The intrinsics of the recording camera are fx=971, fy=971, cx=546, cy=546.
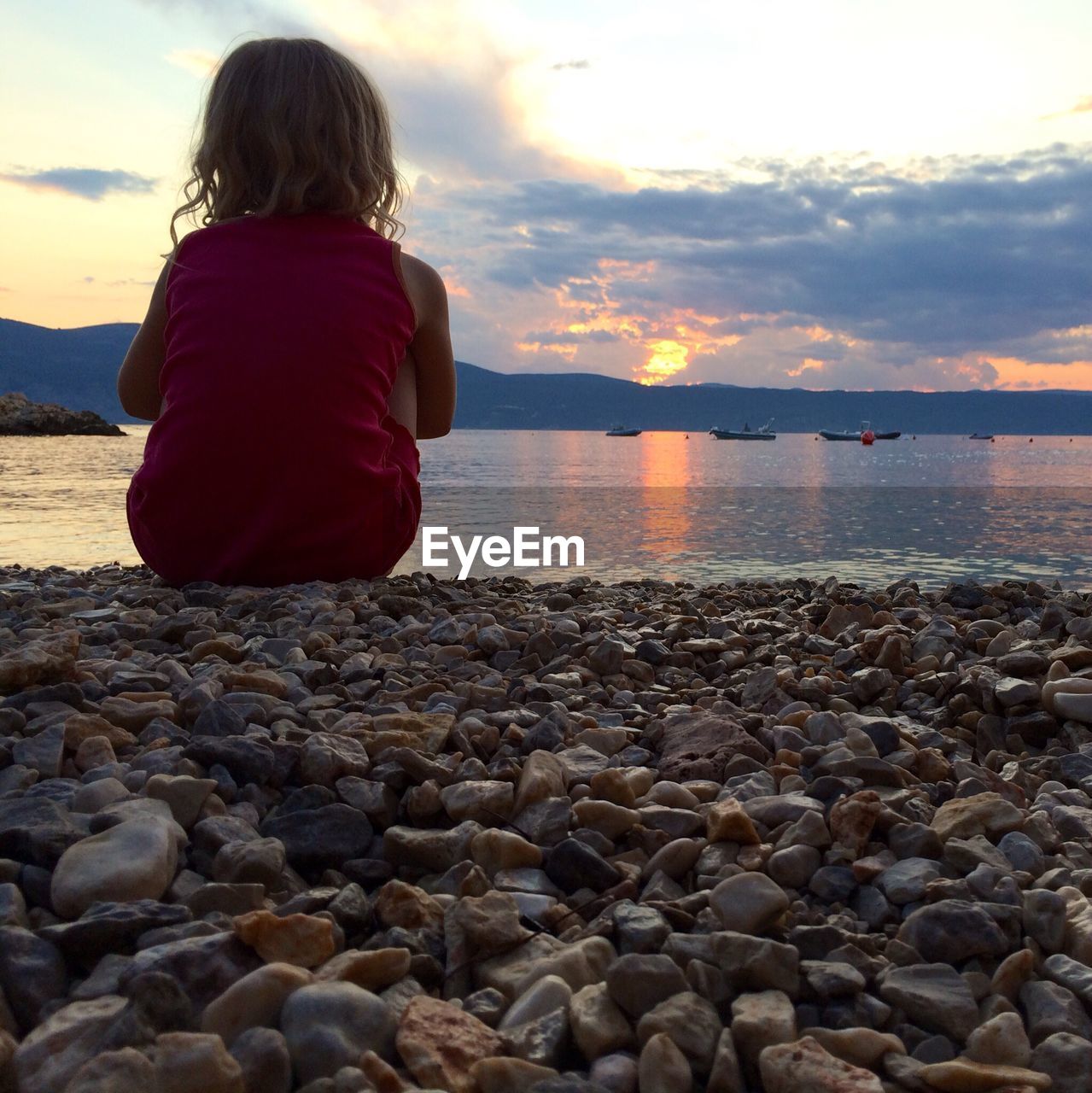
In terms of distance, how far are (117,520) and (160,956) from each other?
7353 mm

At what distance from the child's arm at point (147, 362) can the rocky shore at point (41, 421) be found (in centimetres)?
2966

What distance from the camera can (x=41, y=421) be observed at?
3178cm

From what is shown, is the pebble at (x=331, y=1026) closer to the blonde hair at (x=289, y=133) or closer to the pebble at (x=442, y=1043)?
the pebble at (x=442, y=1043)

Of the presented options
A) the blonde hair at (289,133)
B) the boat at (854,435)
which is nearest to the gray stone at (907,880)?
the blonde hair at (289,133)

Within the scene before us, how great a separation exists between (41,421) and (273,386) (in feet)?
109

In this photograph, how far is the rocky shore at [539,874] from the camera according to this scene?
0.92 m

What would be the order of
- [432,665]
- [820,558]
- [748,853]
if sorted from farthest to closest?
[820,558] < [432,665] < [748,853]

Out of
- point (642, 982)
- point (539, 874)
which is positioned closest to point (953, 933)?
point (642, 982)

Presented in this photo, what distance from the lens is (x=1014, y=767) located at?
5.78 ft

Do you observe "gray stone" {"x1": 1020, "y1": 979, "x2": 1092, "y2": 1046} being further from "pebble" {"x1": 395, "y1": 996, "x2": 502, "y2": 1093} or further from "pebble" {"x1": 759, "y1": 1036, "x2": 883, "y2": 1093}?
"pebble" {"x1": 395, "y1": 996, "x2": 502, "y2": 1093}

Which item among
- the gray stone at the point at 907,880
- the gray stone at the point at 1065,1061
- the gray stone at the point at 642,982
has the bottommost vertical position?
the gray stone at the point at 1065,1061

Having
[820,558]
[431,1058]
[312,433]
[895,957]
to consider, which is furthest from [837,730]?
[820,558]

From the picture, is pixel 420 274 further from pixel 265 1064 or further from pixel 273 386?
pixel 265 1064

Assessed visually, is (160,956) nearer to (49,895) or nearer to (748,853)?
(49,895)
